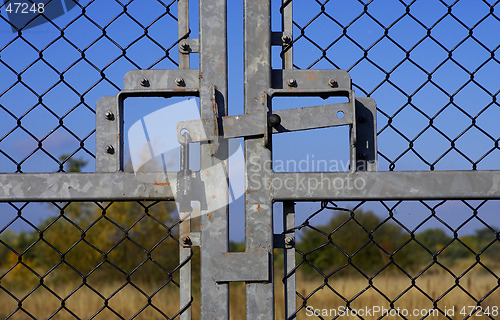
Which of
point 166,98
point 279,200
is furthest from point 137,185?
point 279,200

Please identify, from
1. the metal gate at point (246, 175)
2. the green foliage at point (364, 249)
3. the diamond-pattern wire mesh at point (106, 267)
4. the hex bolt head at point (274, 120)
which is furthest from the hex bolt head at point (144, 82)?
the green foliage at point (364, 249)

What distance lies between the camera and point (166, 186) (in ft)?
4.59

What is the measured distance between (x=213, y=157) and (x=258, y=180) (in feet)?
0.42

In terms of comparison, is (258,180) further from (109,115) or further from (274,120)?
(109,115)

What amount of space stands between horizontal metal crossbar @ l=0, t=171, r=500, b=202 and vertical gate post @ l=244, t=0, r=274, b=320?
39mm

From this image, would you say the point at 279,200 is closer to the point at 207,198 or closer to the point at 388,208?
the point at 207,198

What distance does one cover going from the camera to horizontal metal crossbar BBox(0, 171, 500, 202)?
54.7 inches

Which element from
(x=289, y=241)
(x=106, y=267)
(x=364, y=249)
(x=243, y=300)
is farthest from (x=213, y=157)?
(x=106, y=267)

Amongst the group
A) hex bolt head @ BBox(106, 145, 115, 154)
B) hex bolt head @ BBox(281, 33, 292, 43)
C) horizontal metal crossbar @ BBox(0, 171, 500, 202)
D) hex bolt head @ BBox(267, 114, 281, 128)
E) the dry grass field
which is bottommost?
the dry grass field

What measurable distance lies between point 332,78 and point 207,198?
0.46 m

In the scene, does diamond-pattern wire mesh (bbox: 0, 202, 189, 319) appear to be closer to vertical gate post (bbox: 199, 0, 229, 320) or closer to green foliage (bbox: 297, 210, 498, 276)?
green foliage (bbox: 297, 210, 498, 276)

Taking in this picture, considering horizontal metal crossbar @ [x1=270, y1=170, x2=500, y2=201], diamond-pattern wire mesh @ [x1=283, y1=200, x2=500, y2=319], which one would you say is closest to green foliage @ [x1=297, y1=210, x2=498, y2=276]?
diamond-pattern wire mesh @ [x1=283, y1=200, x2=500, y2=319]

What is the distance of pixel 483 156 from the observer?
5.31 ft

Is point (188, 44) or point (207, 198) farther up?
point (188, 44)
